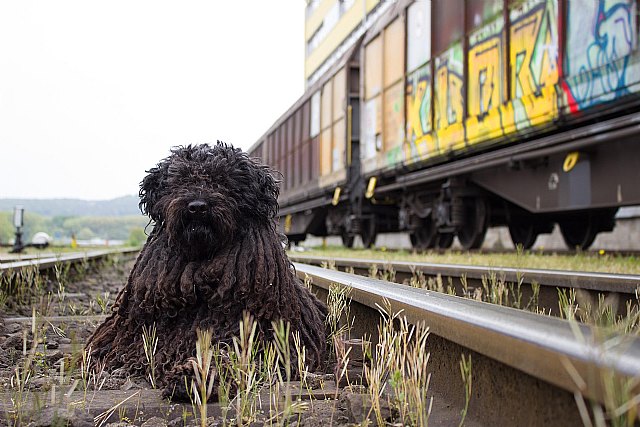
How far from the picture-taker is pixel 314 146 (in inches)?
701

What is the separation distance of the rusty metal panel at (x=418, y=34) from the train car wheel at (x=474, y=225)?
7.69ft

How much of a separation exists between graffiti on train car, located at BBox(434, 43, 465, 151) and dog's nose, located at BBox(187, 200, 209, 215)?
7.20m

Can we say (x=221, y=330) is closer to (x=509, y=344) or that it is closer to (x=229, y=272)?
(x=229, y=272)

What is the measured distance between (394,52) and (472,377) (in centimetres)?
1054

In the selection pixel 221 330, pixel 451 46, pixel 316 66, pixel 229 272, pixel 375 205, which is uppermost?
pixel 316 66

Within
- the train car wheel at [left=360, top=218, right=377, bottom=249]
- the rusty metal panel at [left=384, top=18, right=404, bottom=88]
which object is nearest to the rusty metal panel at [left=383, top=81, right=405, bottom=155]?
the rusty metal panel at [left=384, top=18, right=404, bottom=88]

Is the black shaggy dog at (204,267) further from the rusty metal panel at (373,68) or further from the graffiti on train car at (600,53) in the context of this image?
the rusty metal panel at (373,68)

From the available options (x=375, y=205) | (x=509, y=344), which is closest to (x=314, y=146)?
(x=375, y=205)

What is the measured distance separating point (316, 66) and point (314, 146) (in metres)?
27.5

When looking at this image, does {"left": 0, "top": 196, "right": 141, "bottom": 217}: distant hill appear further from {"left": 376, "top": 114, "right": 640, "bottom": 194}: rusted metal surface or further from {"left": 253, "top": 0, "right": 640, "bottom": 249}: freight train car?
{"left": 376, "top": 114, "right": 640, "bottom": 194}: rusted metal surface

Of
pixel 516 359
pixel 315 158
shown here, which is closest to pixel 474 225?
pixel 315 158

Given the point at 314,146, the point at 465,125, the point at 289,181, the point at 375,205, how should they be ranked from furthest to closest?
the point at 289,181
the point at 314,146
the point at 375,205
the point at 465,125

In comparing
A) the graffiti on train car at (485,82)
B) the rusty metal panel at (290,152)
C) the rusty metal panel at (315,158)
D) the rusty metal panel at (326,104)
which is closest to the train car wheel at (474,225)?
the graffiti on train car at (485,82)

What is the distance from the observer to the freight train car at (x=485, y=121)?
6.68 meters
